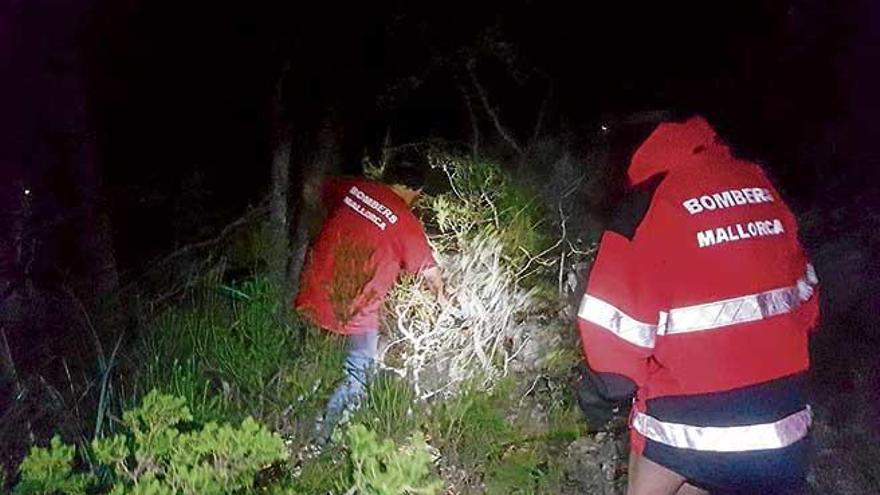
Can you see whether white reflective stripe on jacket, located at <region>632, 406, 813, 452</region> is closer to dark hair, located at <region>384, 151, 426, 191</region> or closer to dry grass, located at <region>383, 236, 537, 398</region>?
dry grass, located at <region>383, 236, 537, 398</region>

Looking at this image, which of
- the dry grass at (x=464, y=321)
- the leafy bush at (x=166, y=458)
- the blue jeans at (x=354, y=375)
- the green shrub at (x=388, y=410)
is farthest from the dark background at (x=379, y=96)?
the leafy bush at (x=166, y=458)

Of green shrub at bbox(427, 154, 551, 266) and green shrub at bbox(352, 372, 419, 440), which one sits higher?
green shrub at bbox(427, 154, 551, 266)

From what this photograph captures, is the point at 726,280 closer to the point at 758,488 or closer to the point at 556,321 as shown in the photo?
the point at 758,488

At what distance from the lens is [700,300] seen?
3801mm

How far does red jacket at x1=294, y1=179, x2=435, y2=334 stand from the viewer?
5.01 metres

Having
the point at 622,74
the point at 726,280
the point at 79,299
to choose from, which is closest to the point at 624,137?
the point at 726,280

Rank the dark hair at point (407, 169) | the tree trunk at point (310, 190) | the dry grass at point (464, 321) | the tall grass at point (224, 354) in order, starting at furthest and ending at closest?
the dark hair at point (407, 169), the tree trunk at point (310, 190), the dry grass at point (464, 321), the tall grass at point (224, 354)

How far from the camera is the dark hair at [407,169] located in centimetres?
718

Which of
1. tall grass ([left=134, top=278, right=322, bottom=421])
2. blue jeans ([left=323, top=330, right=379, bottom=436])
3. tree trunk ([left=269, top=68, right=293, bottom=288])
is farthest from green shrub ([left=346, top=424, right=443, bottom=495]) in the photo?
tree trunk ([left=269, top=68, right=293, bottom=288])

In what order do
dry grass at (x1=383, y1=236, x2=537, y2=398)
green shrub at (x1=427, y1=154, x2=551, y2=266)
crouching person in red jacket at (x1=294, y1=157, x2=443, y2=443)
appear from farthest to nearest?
green shrub at (x1=427, y1=154, x2=551, y2=266) < dry grass at (x1=383, y1=236, x2=537, y2=398) < crouching person in red jacket at (x1=294, y1=157, x2=443, y2=443)

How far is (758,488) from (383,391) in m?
1.41

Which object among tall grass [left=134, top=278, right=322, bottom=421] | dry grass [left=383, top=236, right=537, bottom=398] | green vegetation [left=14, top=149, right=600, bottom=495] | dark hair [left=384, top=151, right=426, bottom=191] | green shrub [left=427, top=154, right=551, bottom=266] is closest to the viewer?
→ green vegetation [left=14, top=149, right=600, bottom=495]

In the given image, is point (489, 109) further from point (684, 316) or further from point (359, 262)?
point (684, 316)

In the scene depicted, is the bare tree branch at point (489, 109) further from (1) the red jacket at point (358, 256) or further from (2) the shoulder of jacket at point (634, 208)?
(2) the shoulder of jacket at point (634, 208)
